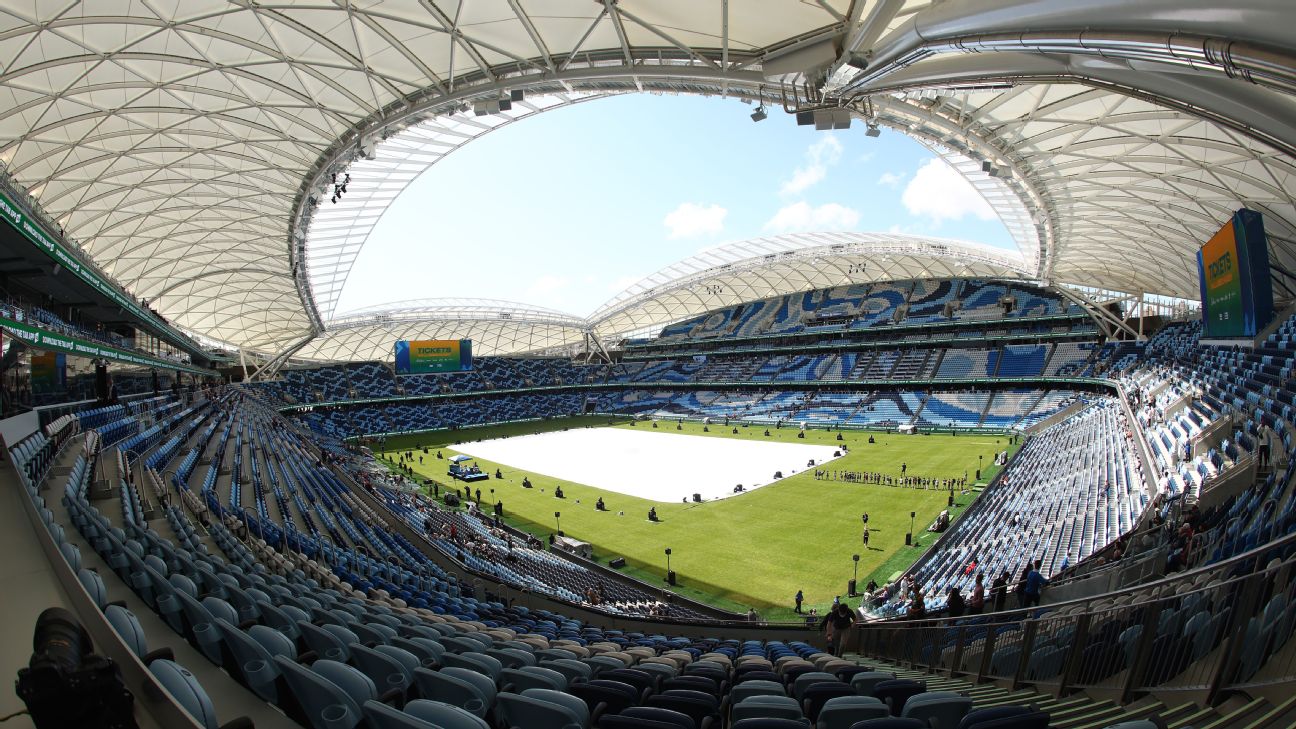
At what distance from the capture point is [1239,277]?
19.0 meters

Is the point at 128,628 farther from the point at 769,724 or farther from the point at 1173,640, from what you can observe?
the point at 1173,640

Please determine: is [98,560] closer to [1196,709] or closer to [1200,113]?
[1196,709]

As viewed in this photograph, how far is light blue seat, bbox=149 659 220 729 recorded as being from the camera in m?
2.79

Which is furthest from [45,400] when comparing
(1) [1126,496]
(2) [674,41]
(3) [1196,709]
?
(1) [1126,496]

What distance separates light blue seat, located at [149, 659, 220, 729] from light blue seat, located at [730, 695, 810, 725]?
2.96m

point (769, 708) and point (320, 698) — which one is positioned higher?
point (320, 698)

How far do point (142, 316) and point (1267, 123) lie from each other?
4154 cm

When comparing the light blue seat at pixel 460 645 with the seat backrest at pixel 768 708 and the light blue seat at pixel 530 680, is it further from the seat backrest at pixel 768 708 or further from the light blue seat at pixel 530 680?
the seat backrest at pixel 768 708

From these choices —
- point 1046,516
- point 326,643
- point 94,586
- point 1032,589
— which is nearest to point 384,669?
point 326,643

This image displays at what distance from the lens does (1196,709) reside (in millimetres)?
4230

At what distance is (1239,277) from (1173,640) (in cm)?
2083

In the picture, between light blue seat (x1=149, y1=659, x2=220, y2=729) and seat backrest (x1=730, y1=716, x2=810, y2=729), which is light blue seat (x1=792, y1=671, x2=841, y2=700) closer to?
seat backrest (x1=730, y1=716, x2=810, y2=729)

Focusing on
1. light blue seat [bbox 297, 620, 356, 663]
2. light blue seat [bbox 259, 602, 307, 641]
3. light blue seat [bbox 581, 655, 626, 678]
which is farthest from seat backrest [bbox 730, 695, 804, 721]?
light blue seat [bbox 259, 602, 307, 641]

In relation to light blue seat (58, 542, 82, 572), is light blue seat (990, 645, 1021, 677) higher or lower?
lower
